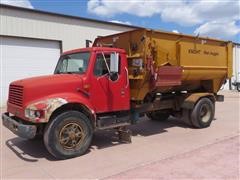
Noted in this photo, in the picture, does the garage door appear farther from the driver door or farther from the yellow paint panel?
the driver door

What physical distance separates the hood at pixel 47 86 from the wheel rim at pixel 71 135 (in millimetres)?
786

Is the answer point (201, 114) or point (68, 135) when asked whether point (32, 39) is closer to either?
point (201, 114)

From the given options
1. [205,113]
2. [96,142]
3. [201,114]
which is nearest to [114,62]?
[96,142]

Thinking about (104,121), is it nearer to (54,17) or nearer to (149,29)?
(149,29)

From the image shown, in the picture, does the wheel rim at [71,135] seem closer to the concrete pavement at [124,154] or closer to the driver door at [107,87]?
Result: the concrete pavement at [124,154]

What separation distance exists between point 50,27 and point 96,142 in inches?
458

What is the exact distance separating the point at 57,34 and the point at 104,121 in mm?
12034

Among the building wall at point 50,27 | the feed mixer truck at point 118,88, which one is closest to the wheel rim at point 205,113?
the feed mixer truck at point 118,88

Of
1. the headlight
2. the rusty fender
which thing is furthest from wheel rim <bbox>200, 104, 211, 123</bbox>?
the headlight

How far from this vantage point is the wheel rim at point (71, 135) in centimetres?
693

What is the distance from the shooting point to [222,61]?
11.2 meters

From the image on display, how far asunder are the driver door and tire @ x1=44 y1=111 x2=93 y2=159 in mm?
619

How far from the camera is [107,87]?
309 inches

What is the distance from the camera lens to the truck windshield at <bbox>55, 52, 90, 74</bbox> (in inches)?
304
